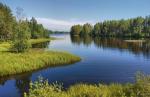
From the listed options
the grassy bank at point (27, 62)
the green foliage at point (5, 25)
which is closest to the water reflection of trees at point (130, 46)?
the grassy bank at point (27, 62)

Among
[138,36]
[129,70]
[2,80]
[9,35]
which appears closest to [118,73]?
[129,70]

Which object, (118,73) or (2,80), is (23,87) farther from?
(118,73)

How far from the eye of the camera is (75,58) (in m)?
58.4

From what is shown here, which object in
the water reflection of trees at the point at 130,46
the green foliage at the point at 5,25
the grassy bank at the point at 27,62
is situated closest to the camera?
the grassy bank at the point at 27,62

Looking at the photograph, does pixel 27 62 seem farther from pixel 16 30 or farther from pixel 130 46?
pixel 130 46

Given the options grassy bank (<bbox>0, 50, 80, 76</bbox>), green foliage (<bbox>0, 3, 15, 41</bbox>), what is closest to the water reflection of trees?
grassy bank (<bbox>0, 50, 80, 76</bbox>)

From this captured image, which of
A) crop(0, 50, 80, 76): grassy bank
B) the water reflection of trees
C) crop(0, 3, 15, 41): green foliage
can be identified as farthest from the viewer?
crop(0, 3, 15, 41): green foliage

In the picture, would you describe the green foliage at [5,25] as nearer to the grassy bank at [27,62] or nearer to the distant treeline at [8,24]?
the distant treeline at [8,24]

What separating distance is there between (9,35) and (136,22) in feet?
389

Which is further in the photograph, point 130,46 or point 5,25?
point 130,46

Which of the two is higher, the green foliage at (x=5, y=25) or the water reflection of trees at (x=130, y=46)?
the green foliage at (x=5, y=25)

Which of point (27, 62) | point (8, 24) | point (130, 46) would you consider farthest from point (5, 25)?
point (27, 62)

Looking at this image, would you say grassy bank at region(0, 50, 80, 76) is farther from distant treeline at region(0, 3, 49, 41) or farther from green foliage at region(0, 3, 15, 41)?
green foliage at region(0, 3, 15, 41)

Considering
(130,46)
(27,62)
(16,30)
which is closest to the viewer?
(27,62)
